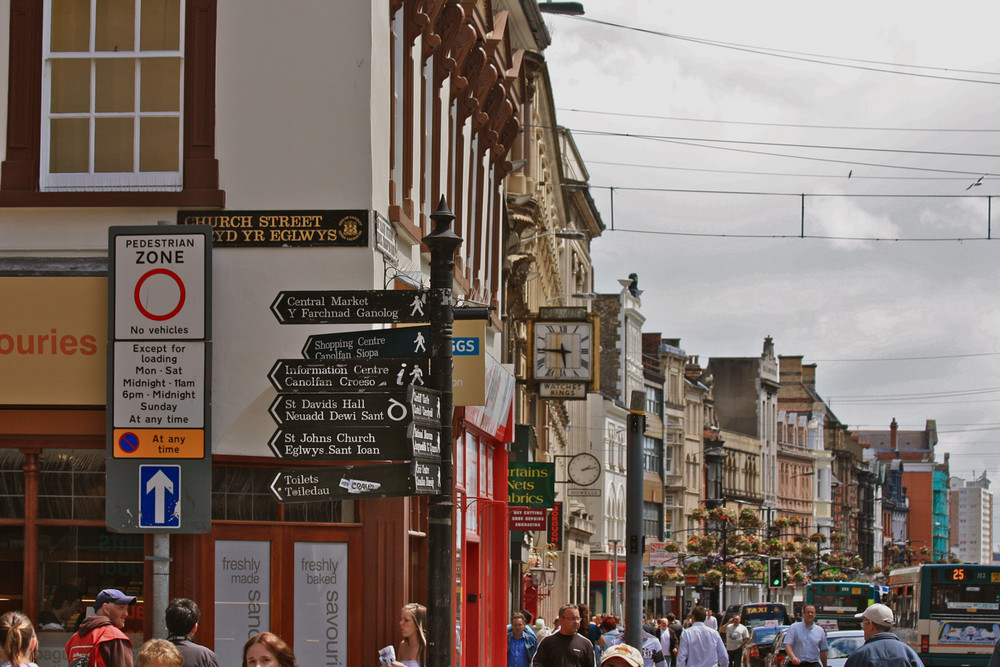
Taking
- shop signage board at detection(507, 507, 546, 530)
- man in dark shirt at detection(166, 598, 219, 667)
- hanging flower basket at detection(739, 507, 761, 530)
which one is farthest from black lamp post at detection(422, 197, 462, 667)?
hanging flower basket at detection(739, 507, 761, 530)

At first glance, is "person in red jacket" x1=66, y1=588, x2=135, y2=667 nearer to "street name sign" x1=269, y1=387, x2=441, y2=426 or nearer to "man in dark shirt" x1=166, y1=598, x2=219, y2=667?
"man in dark shirt" x1=166, y1=598, x2=219, y2=667

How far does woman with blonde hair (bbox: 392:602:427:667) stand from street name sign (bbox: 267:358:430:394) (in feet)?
6.86

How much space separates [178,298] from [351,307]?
2.50 meters

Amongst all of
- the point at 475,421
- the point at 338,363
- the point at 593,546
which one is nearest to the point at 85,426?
the point at 338,363

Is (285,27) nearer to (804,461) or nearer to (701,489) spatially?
(701,489)

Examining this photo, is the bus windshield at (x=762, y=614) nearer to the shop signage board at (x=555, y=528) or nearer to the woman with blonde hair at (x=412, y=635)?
the shop signage board at (x=555, y=528)

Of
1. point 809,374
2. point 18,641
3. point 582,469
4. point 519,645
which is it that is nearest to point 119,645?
point 18,641

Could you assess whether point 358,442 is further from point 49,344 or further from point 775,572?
point 775,572

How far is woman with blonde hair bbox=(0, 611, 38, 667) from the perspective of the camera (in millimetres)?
9625

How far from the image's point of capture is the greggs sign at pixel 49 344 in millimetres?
13398

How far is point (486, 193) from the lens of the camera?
73.2 ft

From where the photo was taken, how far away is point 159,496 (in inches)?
511

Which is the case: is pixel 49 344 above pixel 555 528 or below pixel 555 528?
above

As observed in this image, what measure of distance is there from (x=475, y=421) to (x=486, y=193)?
516cm
